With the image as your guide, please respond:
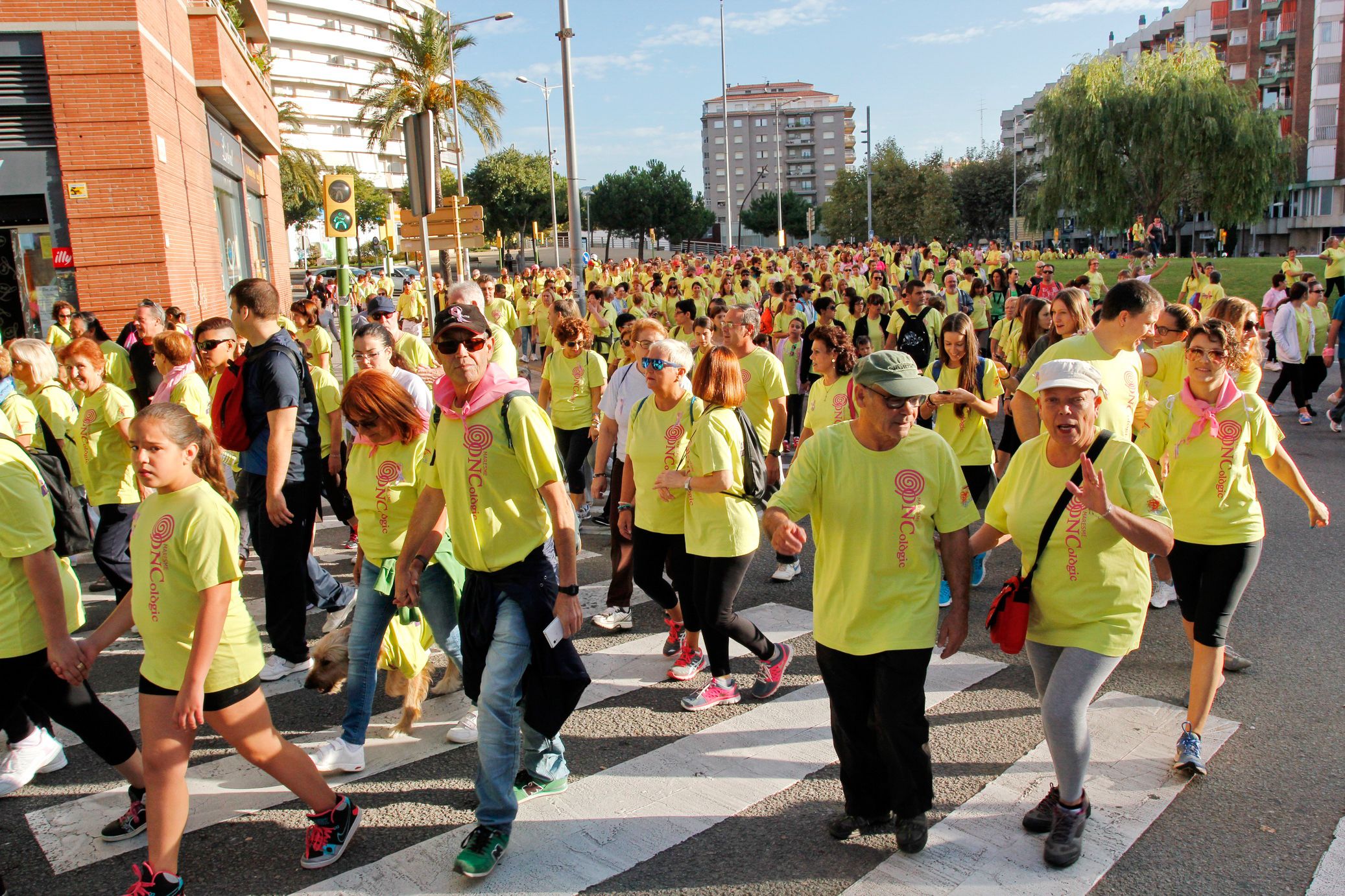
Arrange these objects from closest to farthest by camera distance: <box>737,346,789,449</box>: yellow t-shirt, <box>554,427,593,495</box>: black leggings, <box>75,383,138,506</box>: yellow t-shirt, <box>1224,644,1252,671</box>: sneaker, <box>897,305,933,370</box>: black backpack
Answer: <box>1224,644,1252,671</box>: sneaker, <box>75,383,138,506</box>: yellow t-shirt, <box>737,346,789,449</box>: yellow t-shirt, <box>554,427,593,495</box>: black leggings, <box>897,305,933,370</box>: black backpack

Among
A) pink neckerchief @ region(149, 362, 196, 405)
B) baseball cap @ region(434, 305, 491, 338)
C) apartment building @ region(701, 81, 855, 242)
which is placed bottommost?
pink neckerchief @ region(149, 362, 196, 405)

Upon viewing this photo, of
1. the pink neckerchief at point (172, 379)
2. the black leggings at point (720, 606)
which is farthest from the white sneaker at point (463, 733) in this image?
the pink neckerchief at point (172, 379)

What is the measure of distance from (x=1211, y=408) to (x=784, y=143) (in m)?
179

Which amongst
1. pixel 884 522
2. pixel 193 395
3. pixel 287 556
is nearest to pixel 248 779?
pixel 287 556

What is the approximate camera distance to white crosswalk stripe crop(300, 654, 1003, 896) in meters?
3.48

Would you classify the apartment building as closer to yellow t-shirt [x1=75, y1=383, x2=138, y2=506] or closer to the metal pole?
the metal pole

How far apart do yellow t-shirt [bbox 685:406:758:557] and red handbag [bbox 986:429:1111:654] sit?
1.47m

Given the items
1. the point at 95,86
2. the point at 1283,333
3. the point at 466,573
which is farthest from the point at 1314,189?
the point at 466,573

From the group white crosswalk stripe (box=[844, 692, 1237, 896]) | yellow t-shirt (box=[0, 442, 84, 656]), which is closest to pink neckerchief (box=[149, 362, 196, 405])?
yellow t-shirt (box=[0, 442, 84, 656])

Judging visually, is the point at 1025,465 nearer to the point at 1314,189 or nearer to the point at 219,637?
the point at 219,637

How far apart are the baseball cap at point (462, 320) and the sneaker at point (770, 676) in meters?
2.36

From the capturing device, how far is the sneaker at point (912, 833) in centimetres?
352

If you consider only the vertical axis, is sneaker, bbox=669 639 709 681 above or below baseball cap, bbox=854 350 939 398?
below

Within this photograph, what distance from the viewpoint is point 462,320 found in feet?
12.0
